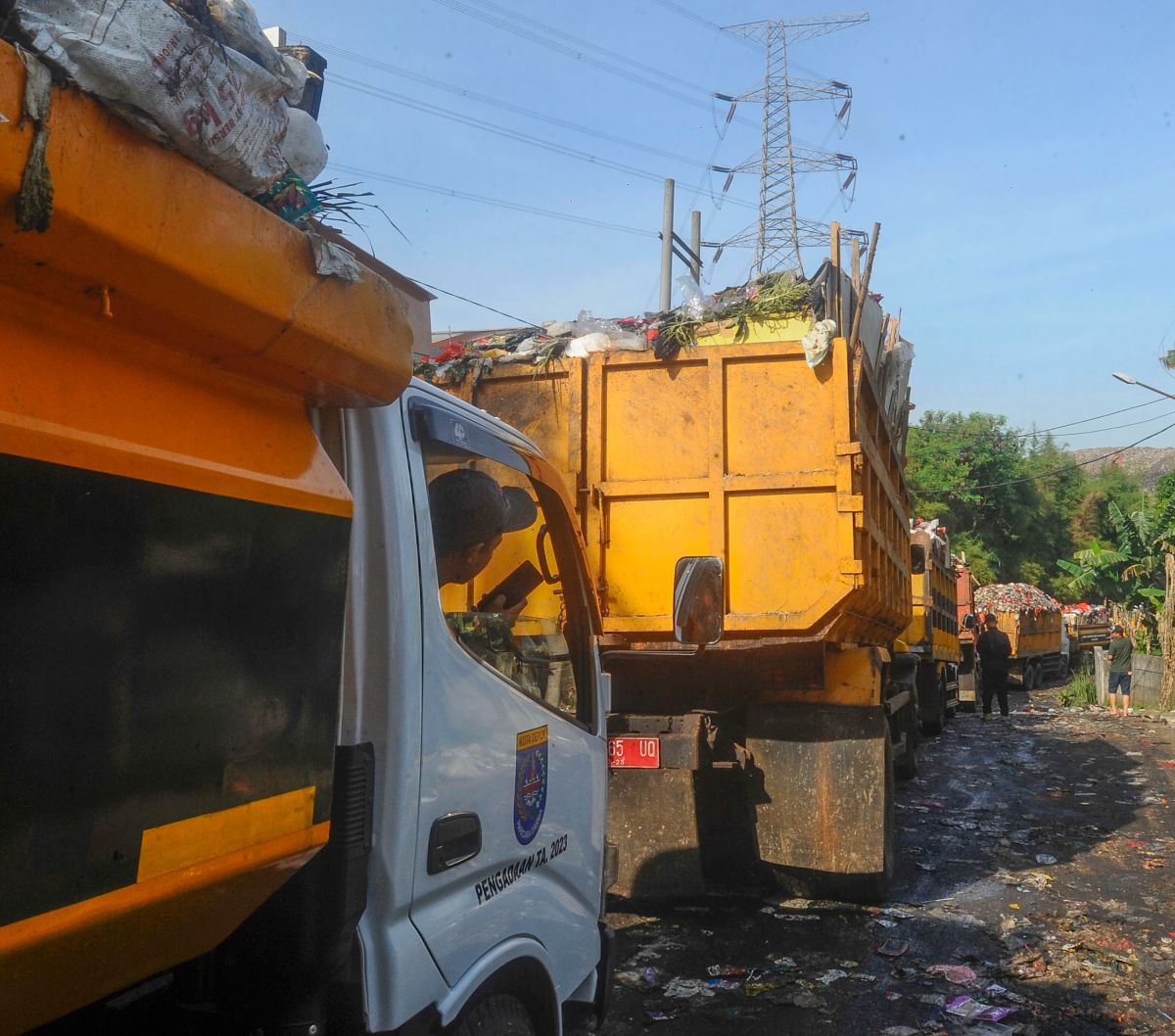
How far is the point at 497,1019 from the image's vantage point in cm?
218

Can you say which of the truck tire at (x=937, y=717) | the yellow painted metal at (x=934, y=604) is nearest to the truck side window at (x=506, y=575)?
the yellow painted metal at (x=934, y=604)

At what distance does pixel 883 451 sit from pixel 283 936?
5725 millimetres

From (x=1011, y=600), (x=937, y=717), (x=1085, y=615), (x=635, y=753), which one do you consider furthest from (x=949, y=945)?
(x=1085, y=615)

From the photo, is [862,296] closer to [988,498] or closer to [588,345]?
[588,345]

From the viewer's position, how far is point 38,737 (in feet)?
3.77

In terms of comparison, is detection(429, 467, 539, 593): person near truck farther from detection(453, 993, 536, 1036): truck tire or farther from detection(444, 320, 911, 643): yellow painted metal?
detection(444, 320, 911, 643): yellow painted metal

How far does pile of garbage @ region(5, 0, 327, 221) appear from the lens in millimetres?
1219

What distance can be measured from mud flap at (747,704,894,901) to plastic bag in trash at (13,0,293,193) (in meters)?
4.31

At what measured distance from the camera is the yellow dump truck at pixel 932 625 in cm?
1138

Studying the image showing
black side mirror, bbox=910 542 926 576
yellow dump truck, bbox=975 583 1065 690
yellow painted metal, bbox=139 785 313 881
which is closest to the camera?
yellow painted metal, bbox=139 785 313 881

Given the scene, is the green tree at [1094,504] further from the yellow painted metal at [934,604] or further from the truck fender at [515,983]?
the truck fender at [515,983]

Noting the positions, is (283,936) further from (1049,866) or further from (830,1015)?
(1049,866)

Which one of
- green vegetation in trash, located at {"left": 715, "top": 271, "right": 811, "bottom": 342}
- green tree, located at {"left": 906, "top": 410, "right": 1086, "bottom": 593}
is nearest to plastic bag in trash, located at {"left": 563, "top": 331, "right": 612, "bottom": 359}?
green vegetation in trash, located at {"left": 715, "top": 271, "right": 811, "bottom": 342}

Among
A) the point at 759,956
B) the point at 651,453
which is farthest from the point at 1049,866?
the point at 651,453
